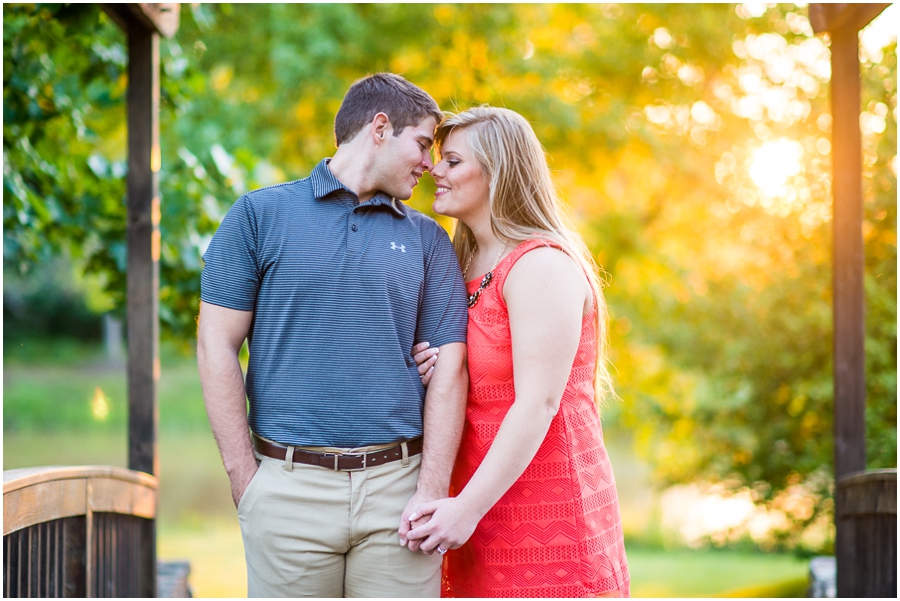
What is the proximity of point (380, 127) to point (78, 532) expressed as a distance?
5.43 ft

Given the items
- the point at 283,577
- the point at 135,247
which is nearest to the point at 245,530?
the point at 283,577

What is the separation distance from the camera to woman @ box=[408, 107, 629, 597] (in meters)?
1.89

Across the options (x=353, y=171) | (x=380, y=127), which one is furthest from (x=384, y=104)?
(x=353, y=171)

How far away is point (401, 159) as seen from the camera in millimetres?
2051

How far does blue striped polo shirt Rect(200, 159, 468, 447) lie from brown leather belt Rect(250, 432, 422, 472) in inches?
1.1

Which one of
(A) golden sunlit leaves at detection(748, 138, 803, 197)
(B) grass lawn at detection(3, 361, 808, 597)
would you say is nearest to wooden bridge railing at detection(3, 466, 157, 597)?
(B) grass lawn at detection(3, 361, 808, 597)

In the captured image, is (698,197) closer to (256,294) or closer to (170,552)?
(170,552)

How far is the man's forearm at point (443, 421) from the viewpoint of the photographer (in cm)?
192

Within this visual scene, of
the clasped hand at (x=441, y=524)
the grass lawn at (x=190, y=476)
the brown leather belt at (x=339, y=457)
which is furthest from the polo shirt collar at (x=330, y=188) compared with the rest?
the grass lawn at (x=190, y=476)

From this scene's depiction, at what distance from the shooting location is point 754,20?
705cm

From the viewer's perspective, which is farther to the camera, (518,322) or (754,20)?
(754,20)

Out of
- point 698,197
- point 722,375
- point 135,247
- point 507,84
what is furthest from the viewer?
point 698,197

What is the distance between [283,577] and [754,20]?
682 cm

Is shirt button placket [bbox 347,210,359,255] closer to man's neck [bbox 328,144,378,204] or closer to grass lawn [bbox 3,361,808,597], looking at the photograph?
man's neck [bbox 328,144,378,204]
